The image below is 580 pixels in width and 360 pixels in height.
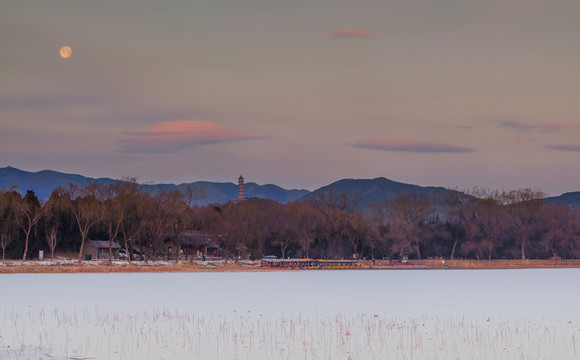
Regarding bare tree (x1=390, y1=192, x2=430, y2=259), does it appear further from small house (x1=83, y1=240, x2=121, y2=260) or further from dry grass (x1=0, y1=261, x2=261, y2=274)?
small house (x1=83, y1=240, x2=121, y2=260)

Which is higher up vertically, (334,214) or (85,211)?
(334,214)

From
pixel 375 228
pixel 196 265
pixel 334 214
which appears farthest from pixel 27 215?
pixel 375 228

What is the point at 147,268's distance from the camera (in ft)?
335

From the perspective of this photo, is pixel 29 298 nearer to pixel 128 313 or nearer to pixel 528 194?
pixel 128 313

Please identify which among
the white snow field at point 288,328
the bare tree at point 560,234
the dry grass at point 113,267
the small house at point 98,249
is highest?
the bare tree at point 560,234

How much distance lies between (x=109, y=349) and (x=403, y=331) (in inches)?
434

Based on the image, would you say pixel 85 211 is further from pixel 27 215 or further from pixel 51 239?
pixel 27 215

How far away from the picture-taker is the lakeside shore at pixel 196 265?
9500 centimetres

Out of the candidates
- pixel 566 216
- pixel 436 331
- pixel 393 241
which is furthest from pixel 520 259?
pixel 436 331

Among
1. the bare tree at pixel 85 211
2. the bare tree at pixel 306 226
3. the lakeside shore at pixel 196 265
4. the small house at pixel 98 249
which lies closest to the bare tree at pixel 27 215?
the bare tree at pixel 85 211

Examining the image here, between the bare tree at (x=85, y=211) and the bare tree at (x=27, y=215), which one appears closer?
the bare tree at (x=27, y=215)

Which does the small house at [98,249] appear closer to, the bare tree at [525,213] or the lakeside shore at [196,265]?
the lakeside shore at [196,265]

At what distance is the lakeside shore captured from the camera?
312 ft

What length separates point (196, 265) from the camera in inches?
4414
